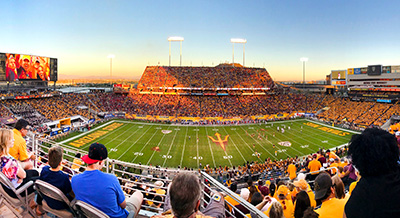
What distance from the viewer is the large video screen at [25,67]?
113 ft

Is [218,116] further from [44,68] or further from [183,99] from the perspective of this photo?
[44,68]

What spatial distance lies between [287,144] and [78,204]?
2440 cm

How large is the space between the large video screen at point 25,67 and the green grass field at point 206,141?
59.2 feet

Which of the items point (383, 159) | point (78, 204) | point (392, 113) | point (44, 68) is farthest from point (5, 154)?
point (44, 68)

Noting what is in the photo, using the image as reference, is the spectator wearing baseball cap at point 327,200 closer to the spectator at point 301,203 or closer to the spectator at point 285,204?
the spectator at point 301,203

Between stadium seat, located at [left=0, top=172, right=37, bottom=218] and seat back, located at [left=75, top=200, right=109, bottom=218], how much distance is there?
140cm

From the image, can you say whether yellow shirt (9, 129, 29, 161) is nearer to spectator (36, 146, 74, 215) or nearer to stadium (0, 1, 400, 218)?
stadium (0, 1, 400, 218)

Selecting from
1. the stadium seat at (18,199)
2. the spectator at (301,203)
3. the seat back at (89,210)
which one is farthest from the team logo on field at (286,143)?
the seat back at (89,210)

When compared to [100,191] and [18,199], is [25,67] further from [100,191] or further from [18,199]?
[100,191]

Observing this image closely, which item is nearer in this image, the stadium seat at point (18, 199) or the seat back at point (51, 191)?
the seat back at point (51, 191)

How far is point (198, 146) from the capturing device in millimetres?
23109

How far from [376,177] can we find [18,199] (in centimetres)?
441

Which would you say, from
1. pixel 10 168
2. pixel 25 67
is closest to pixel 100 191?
pixel 10 168

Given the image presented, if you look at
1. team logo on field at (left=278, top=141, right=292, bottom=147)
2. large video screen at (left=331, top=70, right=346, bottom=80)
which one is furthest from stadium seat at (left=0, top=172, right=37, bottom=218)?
large video screen at (left=331, top=70, right=346, bottom=80)
